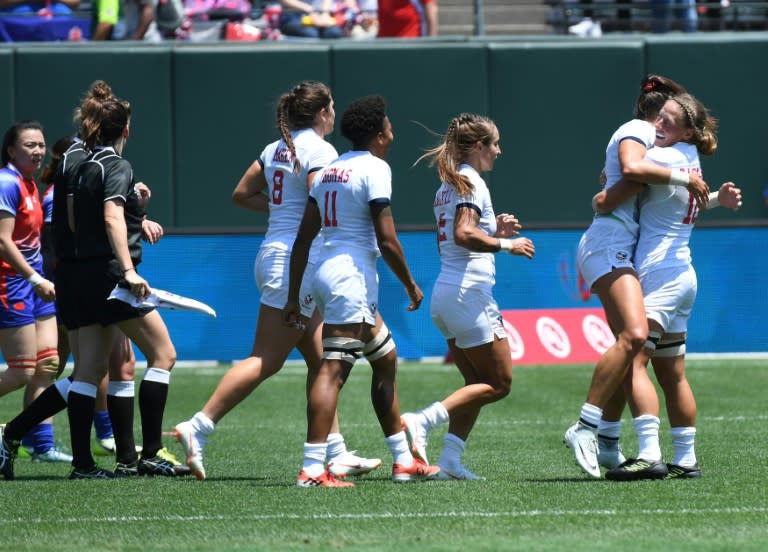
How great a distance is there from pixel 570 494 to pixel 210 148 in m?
11.8

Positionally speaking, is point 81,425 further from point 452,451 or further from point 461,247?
point 461,247

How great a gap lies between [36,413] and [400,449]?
2.17 metres

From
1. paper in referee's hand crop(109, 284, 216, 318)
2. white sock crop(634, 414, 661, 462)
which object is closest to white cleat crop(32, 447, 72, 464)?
paper in referee's hand crop(109, 284, 216, 318)

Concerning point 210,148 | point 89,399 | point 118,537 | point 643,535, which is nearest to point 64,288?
point 89,399

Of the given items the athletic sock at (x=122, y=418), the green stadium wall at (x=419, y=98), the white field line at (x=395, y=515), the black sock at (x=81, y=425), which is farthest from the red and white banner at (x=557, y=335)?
the white field line at (x=395, y=515)

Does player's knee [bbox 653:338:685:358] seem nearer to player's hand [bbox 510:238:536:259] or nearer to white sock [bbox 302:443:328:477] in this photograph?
player's hand [bbox 510:238:536:259]

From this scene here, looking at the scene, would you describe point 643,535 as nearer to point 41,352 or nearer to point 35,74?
point 41,352

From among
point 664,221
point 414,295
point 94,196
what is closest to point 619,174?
point 664,221

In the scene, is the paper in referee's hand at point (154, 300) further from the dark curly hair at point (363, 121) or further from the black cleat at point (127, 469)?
the dark curly hair at point (363, 121)

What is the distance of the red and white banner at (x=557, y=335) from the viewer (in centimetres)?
1502

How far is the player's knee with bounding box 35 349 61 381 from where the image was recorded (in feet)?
28.9

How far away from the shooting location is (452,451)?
23.8 ft

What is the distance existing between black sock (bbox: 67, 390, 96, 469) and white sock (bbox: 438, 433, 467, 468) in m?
2.00

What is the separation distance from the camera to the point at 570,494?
6637mm
